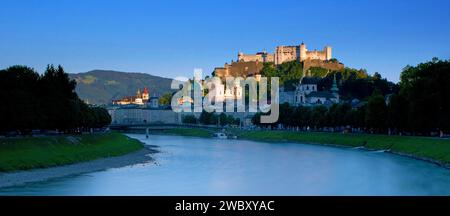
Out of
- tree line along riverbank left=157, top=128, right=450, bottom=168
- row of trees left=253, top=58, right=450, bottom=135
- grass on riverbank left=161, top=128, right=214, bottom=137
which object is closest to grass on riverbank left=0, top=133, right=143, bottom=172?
tree line along riverbank left=157, top=128, right=450, bottom=168

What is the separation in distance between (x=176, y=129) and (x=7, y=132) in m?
99.9

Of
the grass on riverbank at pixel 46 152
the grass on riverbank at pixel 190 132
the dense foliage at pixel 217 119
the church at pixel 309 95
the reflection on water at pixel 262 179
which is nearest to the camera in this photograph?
the reflection on water at pixel 262 179

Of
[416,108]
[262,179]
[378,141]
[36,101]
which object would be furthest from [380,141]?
[262,179]

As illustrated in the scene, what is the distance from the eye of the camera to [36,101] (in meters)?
59.1

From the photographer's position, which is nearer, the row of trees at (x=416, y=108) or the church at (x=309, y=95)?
the row of trees at (x=416, y=108)

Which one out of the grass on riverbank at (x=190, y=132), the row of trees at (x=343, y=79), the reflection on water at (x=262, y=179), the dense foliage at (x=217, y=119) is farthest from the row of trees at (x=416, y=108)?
the dense foliage at (x=217, y=119)

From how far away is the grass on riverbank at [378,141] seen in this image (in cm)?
5328

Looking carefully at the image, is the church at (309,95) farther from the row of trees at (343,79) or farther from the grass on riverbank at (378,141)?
the grass on riverbank at (378,141)

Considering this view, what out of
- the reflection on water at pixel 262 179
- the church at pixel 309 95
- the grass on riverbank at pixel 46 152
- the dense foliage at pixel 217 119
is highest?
the church at pixel 309 95

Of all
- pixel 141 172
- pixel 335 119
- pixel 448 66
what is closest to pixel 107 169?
pixel 141 172

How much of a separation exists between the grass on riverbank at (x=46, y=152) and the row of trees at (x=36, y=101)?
2.68m

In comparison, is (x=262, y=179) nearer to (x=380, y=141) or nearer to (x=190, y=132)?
(x=380, y=141)

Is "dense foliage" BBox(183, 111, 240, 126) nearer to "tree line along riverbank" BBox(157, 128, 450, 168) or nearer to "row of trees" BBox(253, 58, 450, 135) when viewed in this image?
"tree line along riverbank" BBox(157, 128, 450, 168)

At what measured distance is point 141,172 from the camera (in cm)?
4541
